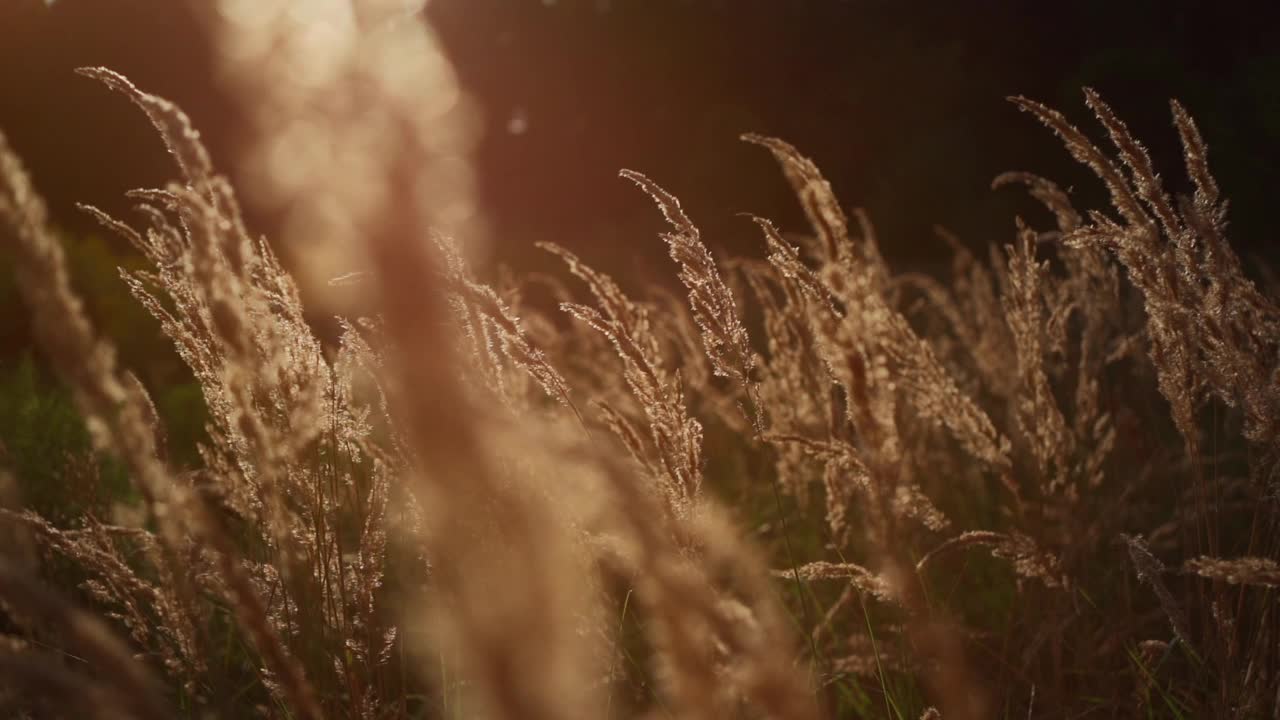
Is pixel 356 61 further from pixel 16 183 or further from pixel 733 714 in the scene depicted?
pixel 733 714

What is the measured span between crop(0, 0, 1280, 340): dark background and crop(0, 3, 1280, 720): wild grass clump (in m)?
9.50

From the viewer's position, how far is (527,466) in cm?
137

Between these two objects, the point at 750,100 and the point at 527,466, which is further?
the point at 750,100

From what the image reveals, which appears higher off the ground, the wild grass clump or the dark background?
the dark background

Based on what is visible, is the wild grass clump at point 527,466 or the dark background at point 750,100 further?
the dark background at point 750,100

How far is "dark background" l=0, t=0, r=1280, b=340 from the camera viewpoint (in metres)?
12.7

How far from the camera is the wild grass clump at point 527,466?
568mm

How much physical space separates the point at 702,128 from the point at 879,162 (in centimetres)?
330

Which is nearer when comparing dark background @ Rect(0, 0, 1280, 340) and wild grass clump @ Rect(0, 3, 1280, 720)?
wild grass clump @ Rect(0, 3, 1280, 720)

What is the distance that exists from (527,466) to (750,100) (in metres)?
18.1

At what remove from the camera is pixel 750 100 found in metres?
18.6

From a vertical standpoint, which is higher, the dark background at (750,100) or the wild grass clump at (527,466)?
the dark background at (750,100)

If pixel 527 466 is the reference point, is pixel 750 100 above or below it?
above

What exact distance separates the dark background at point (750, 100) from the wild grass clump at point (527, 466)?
9495 mm
